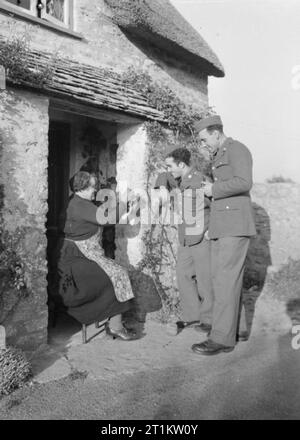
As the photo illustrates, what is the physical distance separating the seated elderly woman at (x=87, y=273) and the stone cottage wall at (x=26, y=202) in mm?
266

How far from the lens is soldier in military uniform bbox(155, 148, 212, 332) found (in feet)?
13.8

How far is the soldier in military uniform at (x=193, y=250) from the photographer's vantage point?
420 cm

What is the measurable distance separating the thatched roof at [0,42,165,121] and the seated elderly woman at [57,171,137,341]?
891mm

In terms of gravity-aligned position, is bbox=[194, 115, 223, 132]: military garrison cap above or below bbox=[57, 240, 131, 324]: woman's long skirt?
above

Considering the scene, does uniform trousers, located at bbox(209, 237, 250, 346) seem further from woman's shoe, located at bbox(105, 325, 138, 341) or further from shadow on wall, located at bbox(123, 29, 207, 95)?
shadow on wall, located at bbox(123, 29, 207, 95)

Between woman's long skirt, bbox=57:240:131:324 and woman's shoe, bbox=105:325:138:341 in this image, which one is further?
woman's shoe, bbox=105:325:138:341

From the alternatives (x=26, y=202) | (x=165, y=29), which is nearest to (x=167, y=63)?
(x=165, y=29)

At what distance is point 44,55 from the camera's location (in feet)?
15.4

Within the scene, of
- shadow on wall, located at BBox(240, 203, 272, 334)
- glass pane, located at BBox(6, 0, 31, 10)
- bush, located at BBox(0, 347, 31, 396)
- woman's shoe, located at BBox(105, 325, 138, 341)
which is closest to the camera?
bush, located at BBox(0, 347, 31, 396)

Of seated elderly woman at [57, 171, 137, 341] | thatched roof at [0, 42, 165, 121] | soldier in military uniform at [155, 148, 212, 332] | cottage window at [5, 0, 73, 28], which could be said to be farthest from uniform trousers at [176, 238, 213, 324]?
cottage window at [5, 0, 73, 28]

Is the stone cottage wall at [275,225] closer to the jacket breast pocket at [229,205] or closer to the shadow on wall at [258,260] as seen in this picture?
the shadow on wall at [258,260]
